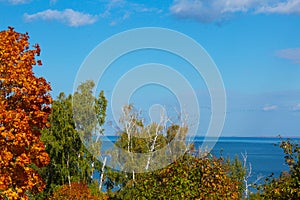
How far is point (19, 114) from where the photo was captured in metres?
10.6

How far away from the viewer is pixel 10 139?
10.5 metres

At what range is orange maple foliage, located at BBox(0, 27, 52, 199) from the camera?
34.6ft

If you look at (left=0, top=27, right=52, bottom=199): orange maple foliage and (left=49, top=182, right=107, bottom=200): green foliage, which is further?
(left=49, top=182, right=107, bottom=200): green foliage

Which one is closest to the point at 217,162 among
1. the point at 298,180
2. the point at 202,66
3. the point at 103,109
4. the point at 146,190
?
the point at 146,190

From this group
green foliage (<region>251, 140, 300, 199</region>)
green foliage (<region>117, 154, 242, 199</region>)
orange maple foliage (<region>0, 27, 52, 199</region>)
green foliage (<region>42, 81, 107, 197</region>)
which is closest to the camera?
green foliage (<region>251, 140, 300, 199</region>)

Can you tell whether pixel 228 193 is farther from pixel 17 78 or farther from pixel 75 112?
pixel 75 112

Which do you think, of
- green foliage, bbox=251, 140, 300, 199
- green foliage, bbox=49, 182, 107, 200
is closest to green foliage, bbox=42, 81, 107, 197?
green foliage, bbox=49, 182, 107, 200

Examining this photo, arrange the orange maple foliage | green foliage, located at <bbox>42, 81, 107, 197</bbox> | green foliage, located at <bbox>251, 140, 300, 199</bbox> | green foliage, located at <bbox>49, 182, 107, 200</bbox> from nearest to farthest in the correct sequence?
green foliage, located at <bbox>251, 140, 300, 199</bbox> → the orange maple foliage → green foliage, located at <bbox>49, 182, 107, 200</bbox> → green foliage, located at <bbox>42, 81, 107, 197</bbox>

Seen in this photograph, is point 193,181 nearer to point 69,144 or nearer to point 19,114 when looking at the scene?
point 19,114

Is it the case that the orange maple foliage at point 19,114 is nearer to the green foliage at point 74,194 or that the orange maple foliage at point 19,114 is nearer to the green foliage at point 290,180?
the green foliage at point 290,180

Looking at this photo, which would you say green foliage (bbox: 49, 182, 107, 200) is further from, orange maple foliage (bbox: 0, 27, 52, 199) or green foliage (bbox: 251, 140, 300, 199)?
green foliage (bbox: 251, 140, 300, 199)

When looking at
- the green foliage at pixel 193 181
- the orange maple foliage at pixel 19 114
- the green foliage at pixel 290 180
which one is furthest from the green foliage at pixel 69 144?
the green foliage at pixel 290 180

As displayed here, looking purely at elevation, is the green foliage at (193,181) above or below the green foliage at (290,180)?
above

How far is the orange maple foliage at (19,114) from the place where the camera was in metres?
10.5
